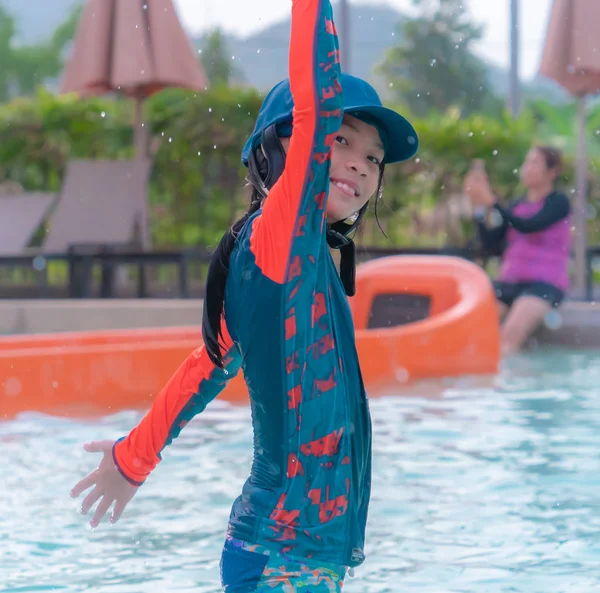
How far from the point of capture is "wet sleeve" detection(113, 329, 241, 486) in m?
1.70

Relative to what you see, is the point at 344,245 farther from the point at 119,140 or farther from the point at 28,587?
the point at 119,140

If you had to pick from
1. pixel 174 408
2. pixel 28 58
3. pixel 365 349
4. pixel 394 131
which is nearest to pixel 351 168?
pixel 394 131

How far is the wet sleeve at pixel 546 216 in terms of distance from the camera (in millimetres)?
6641

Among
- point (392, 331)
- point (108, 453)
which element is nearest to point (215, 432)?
point (392, 331)

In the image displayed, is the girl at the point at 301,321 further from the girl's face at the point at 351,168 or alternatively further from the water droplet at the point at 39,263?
the water droplet at the point at 39,263

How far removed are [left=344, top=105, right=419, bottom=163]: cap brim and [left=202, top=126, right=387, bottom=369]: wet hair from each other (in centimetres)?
13

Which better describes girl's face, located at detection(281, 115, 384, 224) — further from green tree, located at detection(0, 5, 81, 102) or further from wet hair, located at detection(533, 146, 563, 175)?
green tree, located at detection(0, 5, 81, 102)

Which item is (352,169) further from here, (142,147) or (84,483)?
(142,147)

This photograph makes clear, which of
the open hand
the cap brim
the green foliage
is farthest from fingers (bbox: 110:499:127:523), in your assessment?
the green foliage

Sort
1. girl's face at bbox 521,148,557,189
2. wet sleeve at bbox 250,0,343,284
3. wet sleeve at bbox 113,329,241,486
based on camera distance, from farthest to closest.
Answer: girl's face at bbox 521,148,557,189 → wet sleeve at bbox 113,329,241,486 → wet sleeve at bbox 250,0,343,284

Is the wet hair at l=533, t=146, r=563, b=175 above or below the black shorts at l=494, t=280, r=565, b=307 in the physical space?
above

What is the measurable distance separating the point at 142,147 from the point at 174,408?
8119 millimetres

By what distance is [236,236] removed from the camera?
1.54m

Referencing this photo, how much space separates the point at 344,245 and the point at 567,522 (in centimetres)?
166
